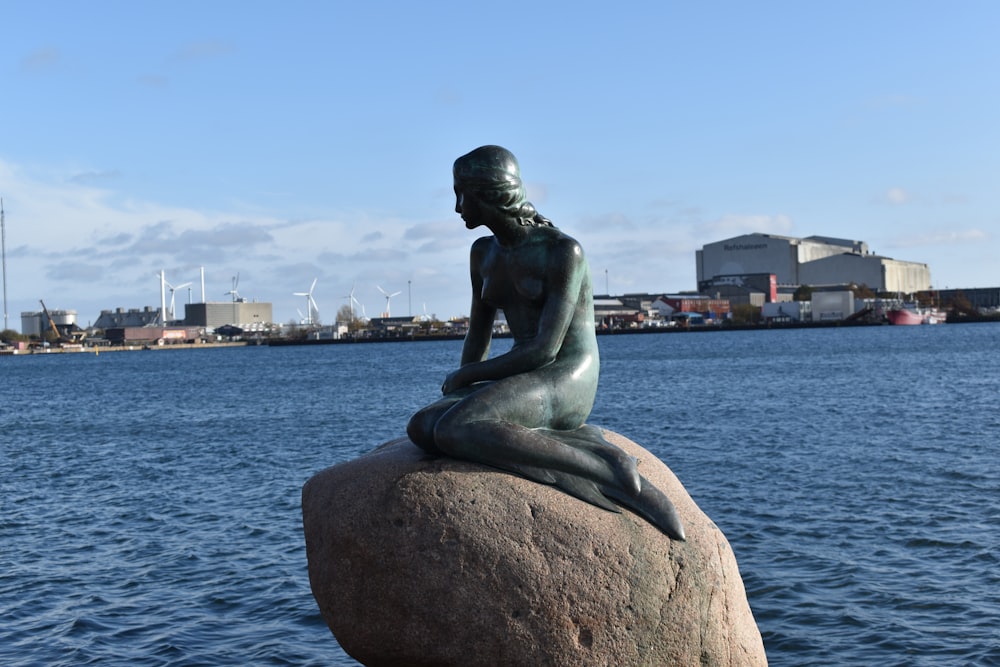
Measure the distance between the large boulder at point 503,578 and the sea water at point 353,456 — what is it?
12.5 feet

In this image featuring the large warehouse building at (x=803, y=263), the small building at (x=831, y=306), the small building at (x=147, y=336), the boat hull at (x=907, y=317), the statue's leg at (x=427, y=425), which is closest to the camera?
the statue's leg at (x=427, y=425)

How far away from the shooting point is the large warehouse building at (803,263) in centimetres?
16600

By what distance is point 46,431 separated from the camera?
124 ft

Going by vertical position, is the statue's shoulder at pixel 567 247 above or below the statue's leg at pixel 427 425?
above

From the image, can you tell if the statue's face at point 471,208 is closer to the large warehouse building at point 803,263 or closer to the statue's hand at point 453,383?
the statue's hand at point 453,383

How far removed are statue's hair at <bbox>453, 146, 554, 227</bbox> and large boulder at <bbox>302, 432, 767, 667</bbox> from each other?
1832mm

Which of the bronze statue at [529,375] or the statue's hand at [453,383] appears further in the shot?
the statue's hand at [453,383]

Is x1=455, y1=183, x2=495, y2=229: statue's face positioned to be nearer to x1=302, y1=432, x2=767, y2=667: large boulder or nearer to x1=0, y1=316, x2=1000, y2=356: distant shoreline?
x1=302, y1=432, x2=767, y2=667: large boulder

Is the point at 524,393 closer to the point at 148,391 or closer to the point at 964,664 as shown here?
the point at 964,664

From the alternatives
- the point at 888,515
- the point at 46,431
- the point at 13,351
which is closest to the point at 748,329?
the point at 13,351

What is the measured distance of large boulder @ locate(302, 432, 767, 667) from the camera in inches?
274

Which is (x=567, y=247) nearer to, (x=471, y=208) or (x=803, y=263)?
(x=471, y=208)

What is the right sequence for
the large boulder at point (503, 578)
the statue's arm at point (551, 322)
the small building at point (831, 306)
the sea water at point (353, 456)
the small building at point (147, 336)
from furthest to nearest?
the small building at point (147, 336) < the small building at point (831, 306) < the sea water at point (353, 456) < the statue's arm at point (551, 322) < the large boulder at point (503, 578)

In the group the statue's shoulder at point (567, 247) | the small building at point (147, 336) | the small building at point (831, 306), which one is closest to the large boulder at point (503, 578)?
the statue's shoulder at point (567, 247)
